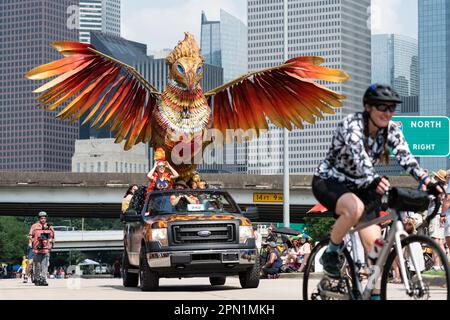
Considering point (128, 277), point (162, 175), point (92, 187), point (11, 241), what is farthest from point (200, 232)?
point (11, 241)

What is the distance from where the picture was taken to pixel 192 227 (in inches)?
536

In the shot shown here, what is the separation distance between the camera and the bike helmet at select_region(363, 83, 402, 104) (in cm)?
736

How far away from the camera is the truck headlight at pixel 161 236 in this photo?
13.5 meters

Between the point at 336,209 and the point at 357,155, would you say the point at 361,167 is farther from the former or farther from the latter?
the point at 336,209

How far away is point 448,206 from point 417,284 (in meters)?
6.69

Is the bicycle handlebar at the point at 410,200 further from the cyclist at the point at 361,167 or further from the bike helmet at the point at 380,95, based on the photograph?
the bike helmet at the point at 380,95

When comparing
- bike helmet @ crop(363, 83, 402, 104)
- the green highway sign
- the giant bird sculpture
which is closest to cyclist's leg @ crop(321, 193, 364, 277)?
bike helmet @ crop(363, 83, 402, 104)

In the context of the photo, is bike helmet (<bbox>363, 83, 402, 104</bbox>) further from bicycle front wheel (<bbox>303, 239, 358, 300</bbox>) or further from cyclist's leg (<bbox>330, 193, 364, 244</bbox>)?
bicycle front wheel (<bbox>303, 239, 358, 300</bbox>)

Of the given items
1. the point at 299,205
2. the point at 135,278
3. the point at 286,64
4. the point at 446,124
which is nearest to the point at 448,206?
the point at 286,64

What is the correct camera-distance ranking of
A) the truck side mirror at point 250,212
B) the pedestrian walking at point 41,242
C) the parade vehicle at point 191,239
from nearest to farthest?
the parade vehicle at point 191,239 < the truck side mirror at point 250,212 < the pedestrian walking at point 41,242

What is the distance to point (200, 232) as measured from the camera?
44.7 ft

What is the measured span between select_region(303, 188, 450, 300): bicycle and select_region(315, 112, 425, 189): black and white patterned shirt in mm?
270

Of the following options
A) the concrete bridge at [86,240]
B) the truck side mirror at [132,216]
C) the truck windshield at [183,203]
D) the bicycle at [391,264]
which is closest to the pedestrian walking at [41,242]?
the truck windshield at [183,203]
